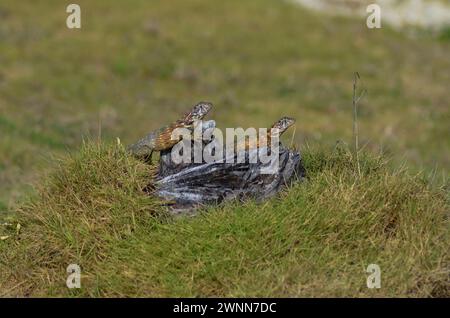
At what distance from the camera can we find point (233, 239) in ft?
19.2

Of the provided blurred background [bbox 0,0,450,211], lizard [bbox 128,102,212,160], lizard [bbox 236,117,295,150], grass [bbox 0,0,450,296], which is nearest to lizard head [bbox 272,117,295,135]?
lizard [bbox 236,117,295,150]

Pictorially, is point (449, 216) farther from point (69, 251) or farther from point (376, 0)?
point (376, 0)

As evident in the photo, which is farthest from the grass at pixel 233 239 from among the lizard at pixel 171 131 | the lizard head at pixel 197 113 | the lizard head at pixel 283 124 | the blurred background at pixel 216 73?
the blurred background at pixel 216 73

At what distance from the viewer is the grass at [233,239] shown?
18.5 feet

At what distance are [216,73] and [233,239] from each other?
48.8ft

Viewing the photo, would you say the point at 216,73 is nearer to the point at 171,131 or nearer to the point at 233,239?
the point at 171,131

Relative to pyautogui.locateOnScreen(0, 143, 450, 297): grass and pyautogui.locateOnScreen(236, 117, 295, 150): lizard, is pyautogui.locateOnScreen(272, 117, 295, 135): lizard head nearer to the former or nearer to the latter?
pyautogui.locateOnScreen(236, 117, 295, 150): lizard

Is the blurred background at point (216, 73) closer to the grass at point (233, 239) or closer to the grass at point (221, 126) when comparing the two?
the grass at point (221, 126)

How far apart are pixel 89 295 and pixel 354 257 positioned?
1953 mm

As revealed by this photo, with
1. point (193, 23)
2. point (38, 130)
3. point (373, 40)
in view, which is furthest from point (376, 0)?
point (38, 130)

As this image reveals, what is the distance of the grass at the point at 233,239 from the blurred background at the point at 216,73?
4.82 meters

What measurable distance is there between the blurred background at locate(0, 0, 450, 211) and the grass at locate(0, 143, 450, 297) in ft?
15.8

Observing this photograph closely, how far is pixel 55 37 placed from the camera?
2178cm
